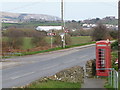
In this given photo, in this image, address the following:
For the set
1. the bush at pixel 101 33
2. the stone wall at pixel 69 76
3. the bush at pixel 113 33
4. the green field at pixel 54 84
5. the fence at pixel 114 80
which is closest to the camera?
the fence at pixel 114 80

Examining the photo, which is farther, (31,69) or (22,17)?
(22,17)

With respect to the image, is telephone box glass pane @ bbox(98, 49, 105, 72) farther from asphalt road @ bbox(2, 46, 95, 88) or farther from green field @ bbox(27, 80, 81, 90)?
green field @ bbox(27, 80, 81, 90)

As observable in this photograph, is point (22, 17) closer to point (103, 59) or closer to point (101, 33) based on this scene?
point (101, 33)

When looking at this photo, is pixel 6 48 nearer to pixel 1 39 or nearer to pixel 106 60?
pixel 1 39

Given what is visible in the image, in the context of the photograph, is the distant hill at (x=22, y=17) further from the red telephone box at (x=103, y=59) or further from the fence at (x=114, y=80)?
the fence at (x=114, y=80)

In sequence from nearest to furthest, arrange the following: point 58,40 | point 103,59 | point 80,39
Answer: point 103,59 < point 58,40 < point 80,39

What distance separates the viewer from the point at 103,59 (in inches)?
587

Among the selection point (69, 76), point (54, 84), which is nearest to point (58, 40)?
point (69, 76)

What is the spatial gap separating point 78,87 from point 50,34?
78.1ft

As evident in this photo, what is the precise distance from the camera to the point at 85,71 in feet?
48.8

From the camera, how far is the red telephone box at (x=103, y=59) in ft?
48.4

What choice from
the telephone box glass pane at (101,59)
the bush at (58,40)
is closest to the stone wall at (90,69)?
the telephone box glass pane at (101,59)

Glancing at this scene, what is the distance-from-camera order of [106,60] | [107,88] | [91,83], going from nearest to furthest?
[107,88] → [91,83] → [106,60]

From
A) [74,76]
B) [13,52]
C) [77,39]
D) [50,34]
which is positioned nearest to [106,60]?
[74,76]
